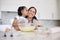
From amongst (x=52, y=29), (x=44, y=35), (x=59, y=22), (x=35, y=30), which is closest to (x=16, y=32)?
(x=35, y=30)

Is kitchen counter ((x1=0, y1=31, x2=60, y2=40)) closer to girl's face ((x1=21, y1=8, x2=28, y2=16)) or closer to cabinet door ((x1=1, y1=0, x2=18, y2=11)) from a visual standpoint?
girl's face ((x1=21, y1=8, x2=28, y2=16))

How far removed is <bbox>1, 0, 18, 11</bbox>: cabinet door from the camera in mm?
2472

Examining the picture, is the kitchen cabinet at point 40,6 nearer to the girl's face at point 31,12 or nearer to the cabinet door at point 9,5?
the cabinet door at point 9,5

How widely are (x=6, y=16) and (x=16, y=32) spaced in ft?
1.45

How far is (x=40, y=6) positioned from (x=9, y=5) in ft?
2.31

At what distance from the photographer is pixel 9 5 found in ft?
8.18

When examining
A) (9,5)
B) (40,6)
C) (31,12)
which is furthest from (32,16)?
(9,5)

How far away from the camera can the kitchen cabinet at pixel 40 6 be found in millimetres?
2488

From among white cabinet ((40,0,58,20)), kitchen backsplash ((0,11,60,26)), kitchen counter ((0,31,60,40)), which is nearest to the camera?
kitchen counter ((0,31,60,40))

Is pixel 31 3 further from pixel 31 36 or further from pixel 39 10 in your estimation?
pixel 31 36

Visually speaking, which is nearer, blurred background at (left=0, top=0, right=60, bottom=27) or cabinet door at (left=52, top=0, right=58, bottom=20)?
blurred background at (left=0, top=0, right=60, bottom=27)

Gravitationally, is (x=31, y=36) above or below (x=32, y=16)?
below

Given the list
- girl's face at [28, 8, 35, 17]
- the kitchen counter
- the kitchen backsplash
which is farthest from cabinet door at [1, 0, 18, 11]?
the kitchen counter

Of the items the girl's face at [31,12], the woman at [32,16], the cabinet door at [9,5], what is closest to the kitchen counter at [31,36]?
the woman at [32,16]
